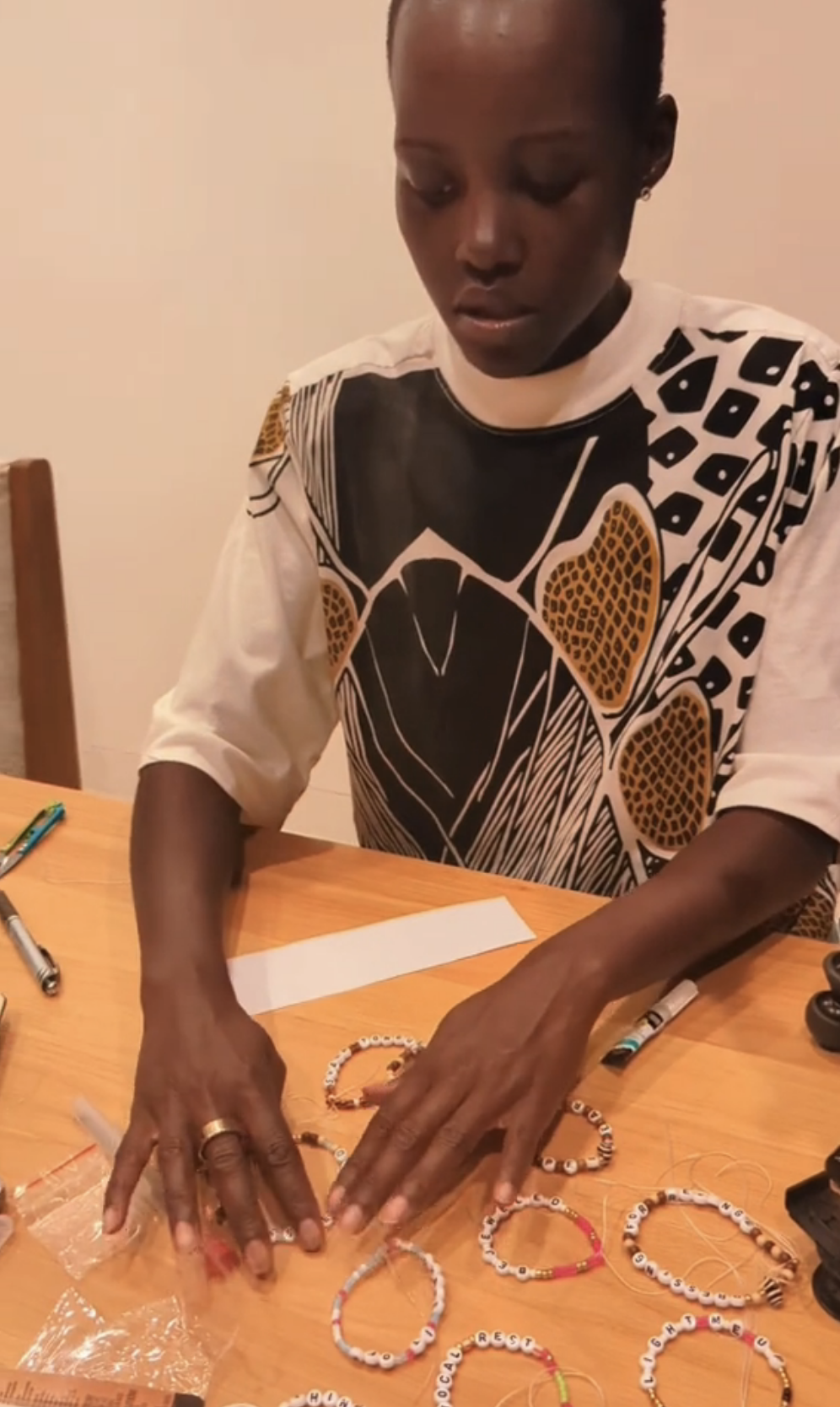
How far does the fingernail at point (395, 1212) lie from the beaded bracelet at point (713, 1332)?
5.2 inches

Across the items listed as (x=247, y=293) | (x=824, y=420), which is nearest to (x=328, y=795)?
(x=247, y=293)

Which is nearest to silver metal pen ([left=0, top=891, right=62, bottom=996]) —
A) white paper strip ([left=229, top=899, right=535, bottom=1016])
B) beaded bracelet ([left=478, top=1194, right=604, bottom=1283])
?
white paper strip ([left=229, top=899, right=535, bottom=1016])

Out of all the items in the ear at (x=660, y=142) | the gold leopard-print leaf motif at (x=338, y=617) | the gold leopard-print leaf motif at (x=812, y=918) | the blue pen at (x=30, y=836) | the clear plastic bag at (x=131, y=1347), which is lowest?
the gold leopard-print leaf motif at (x=812, y=918)

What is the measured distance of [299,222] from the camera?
1748 millimetres

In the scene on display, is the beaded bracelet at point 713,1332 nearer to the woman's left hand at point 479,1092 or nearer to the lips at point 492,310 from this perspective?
the woman's left hand at point 479,1092

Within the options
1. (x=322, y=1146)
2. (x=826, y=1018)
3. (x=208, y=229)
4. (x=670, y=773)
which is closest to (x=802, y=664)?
(x=670, y=773)

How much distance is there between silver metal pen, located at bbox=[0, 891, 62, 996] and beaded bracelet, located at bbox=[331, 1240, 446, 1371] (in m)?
0.31

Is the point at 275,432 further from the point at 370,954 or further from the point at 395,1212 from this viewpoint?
the point at 395,1212

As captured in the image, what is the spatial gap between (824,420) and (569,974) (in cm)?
45

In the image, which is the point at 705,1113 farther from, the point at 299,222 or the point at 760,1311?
the point at 299,222

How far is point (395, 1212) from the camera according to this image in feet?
2.02

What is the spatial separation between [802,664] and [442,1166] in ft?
1.45

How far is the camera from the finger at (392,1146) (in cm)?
63

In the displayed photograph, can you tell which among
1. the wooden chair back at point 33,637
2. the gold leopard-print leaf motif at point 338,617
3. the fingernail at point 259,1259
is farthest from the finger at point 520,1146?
the wooden chair back at point 33,637
